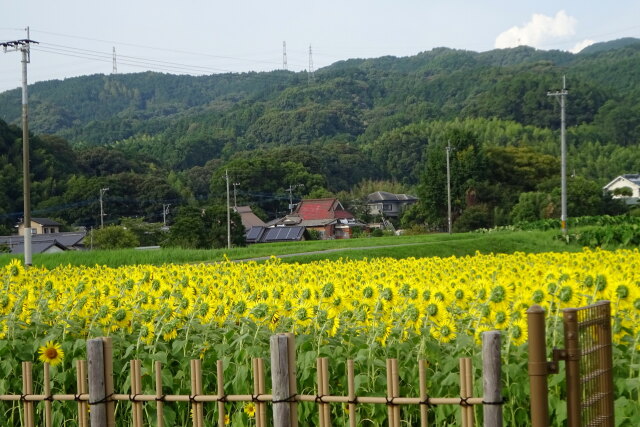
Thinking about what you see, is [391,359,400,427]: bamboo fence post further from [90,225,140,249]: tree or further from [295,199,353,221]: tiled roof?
[295,199,353,221]: tiled roof

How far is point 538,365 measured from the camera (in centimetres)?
366

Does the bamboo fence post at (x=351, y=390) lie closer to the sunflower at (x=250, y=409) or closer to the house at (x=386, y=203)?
the sunflower at (x=250, y=409)

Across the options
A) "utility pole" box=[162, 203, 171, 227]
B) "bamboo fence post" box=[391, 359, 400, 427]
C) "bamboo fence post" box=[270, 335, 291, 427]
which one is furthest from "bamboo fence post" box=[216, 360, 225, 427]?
"utility pole" box=[162, 203, 171, 227]

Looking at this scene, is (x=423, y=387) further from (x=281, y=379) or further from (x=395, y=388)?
(x=281, y=379)

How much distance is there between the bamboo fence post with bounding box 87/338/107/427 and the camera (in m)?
4.43

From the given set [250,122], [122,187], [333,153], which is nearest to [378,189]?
[333,153]

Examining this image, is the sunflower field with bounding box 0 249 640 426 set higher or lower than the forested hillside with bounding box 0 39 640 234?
lower

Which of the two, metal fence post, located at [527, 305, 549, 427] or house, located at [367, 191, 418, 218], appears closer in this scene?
Result: metal fence post, located at [527, 305, 549, 427]

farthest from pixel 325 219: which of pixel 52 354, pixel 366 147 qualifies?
pixel 52 354

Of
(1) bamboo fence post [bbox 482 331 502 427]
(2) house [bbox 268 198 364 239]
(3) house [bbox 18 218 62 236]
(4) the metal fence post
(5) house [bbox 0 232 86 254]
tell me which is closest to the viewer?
(4) the metal fence post

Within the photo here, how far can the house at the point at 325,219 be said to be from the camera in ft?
223

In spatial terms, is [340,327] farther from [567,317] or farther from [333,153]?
[333,153]

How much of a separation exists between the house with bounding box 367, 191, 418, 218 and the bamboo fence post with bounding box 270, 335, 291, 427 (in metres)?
76.9

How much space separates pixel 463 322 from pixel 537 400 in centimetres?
229
